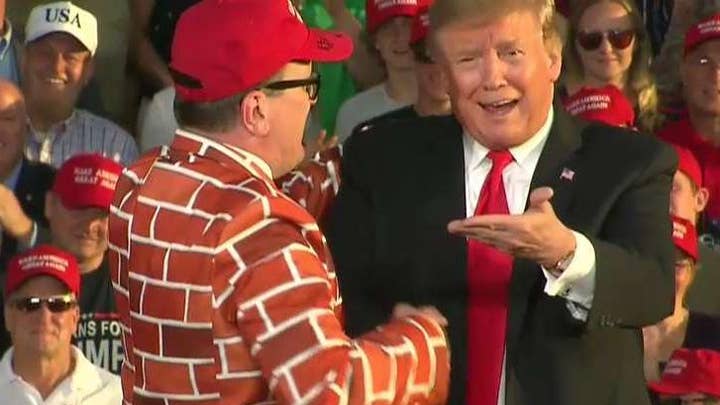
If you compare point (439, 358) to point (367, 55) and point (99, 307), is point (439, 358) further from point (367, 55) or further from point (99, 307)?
point (367, 55)

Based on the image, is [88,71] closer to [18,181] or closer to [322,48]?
[18,181]

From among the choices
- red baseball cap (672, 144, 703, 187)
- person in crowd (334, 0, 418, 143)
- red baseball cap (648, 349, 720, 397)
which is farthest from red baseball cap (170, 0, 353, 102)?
person in crowd (334, 0, 418, 143)

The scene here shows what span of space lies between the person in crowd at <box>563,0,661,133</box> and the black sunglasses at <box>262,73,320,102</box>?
3.32 metres

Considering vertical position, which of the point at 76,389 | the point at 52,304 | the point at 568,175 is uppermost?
the point at 568,175

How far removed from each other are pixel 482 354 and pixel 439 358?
0.38 m

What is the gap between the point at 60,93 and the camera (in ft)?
21.0

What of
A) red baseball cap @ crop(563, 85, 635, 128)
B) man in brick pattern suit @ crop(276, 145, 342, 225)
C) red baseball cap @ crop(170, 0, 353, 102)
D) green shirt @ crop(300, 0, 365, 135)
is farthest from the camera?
green shirt @ crop(300, 0, 365, 135)

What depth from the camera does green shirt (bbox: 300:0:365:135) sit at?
6844mm

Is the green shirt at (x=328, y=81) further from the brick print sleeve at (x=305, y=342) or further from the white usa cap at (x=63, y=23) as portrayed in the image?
the brick print sleeve at (x=305, y=342)

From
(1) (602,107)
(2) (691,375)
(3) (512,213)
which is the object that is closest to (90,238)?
(1) (602,107)

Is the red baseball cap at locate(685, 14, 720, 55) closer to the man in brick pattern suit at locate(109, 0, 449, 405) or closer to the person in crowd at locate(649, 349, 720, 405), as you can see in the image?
the person in crowd at locate(649, 349, 720, 405)

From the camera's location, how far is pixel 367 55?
6.89 metres

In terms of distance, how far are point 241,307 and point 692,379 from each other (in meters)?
2.40

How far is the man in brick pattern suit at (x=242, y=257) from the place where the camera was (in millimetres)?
2887
